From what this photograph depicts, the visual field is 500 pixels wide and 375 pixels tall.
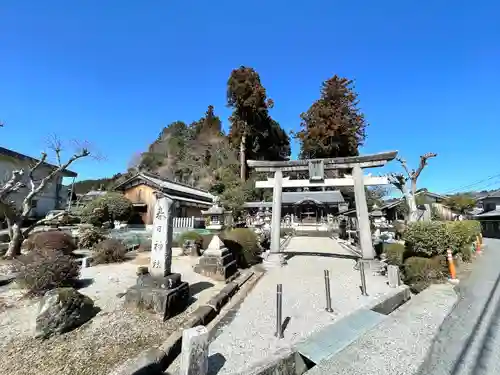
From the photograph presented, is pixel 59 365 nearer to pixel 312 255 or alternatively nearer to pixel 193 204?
pixel 312 255

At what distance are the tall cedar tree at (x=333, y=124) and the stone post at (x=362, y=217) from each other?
21788 mm

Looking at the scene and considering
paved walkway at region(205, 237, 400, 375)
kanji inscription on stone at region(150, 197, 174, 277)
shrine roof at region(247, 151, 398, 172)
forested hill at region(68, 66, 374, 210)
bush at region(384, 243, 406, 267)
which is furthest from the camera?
forested hill at region(68, 66, 374, 210)

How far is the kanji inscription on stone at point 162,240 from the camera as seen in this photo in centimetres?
518

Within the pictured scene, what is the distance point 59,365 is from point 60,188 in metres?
30.7

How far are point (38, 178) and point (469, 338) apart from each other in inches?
1256

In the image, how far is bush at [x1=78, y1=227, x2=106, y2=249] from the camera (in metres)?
12.5

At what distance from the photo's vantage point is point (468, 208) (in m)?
34.2

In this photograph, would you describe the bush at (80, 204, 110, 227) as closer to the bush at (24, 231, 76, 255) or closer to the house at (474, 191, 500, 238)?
the bush at (24, 231, 76, 255)

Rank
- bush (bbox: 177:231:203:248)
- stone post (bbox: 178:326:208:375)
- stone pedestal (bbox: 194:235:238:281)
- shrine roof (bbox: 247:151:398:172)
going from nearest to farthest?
stone post (bbox: 178:326:208:375), stone pedestal (bbox: 194:235:238:281), shrine roof (bbox: 247:151:398:172), bush (bbox: 177:231:203:248)

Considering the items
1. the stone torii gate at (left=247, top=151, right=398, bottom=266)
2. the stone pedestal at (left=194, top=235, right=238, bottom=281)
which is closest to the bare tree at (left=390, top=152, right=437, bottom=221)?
the stone torii gate at (left=247, top=151, right=398, bottom=266)

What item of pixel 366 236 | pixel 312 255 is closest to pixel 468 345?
pixel 366 236

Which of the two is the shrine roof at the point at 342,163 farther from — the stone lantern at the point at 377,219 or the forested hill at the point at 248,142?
the forested hill at the point at 248,142

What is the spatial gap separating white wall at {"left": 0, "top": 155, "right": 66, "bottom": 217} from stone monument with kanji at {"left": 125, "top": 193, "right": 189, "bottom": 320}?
19891mm

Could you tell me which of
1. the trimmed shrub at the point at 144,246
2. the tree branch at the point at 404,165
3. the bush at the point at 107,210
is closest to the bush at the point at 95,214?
the bush at the point at 107,210
